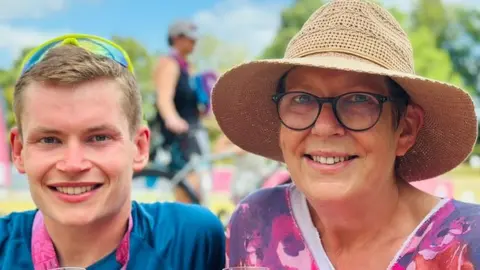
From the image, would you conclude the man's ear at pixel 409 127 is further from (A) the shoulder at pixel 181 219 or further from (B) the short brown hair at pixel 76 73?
(B) the short brown hair at pixel 76 73

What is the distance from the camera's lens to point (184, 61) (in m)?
6.45

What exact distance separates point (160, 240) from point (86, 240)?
26 centimetres

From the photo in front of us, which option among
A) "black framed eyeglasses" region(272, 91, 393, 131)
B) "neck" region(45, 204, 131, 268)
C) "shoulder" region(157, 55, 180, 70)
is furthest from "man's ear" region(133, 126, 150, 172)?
"shoulder" region(157, 55, 180, 70)

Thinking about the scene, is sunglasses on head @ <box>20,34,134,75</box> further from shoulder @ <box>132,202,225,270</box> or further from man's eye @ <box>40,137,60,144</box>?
shoulder @ <box>132,202,225,270</box>

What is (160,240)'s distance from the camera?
242 centimetres

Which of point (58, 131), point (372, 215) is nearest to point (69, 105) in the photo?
point (58, 131)

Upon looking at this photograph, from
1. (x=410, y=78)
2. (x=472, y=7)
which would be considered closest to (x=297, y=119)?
(x=410, y=78)

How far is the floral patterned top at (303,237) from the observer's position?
202cm

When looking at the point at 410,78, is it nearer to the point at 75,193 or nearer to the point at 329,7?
the point at 329,7

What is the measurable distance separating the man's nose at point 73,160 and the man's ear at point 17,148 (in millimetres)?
274

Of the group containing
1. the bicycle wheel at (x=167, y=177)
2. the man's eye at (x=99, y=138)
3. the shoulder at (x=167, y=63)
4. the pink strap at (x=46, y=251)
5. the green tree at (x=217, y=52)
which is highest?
the green tree at (x=217, y=52)

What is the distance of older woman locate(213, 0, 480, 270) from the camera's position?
202 centimetres

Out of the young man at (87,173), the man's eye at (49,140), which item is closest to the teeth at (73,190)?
the young man at (87,173)

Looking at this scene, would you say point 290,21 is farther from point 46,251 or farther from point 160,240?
point 46,251
